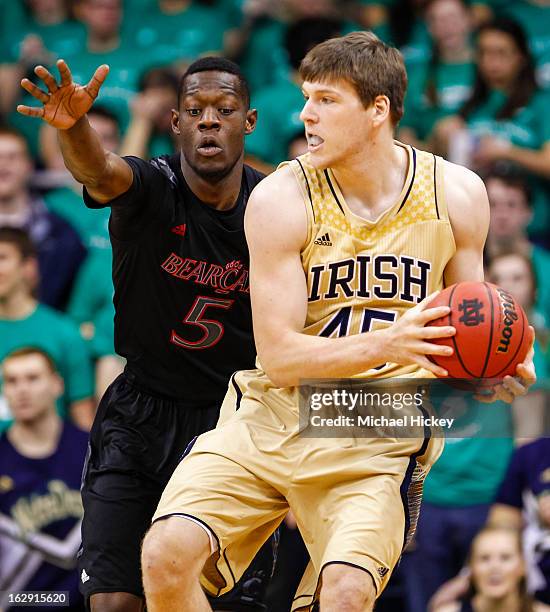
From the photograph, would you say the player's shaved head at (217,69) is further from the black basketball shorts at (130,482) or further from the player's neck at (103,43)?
the player's neck at (103,43)

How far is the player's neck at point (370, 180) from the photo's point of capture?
4.61m

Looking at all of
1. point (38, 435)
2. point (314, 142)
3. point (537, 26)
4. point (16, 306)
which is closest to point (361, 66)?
point (314, 142)

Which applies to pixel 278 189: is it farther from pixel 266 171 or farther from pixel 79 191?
pixel 79 191

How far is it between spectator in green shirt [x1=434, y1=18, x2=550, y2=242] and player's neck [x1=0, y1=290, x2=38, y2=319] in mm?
3022

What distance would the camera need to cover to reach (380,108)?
455cm

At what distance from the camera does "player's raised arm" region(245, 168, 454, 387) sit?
433 cm

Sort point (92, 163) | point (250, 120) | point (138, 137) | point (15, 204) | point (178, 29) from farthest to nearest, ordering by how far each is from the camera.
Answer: point (178, 29), point (138, 137), point (15, 204), point (250, 120), point (92, 163)

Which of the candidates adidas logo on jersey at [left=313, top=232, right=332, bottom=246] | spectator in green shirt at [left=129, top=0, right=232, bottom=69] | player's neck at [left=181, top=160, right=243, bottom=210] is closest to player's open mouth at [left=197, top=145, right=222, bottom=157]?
player's neck at [left=181, top=160, right=243, bottom=210]

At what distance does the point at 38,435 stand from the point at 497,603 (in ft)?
9.30

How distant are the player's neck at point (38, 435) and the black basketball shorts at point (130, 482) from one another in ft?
6.23

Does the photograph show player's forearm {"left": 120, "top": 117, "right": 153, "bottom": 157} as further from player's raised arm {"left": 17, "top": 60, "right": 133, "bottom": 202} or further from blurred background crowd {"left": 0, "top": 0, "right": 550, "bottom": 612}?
player's raised arm {"left": 17, "top": 60, "right": 133, "bottom": 202}

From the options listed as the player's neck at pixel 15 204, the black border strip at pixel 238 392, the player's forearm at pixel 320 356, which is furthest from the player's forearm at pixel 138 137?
the player's forearm at pixel 320 356

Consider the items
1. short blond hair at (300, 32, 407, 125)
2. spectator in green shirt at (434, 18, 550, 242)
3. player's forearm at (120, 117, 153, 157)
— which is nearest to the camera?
short blond hair at (300, 32, 407, 125)

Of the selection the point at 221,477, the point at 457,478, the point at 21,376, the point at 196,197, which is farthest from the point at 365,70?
the point at 21,376
